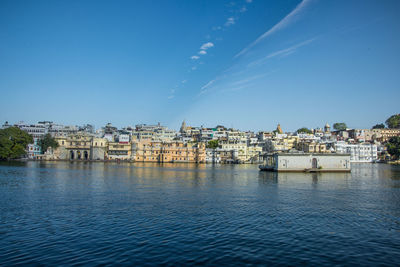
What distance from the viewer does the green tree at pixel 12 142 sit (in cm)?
9212

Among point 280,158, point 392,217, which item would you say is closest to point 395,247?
point 392,217

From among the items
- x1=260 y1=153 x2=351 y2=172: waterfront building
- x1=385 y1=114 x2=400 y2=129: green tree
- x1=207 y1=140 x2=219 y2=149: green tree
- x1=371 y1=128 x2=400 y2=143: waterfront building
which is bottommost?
x1=260 y1=153 x2=351 y2=172: waterfront building

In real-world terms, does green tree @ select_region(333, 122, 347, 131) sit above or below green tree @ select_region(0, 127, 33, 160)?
above

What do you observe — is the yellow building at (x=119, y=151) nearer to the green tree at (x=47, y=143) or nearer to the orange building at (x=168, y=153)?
the orange building at (x=168, y=153)

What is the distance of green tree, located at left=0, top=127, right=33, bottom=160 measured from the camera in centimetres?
9212

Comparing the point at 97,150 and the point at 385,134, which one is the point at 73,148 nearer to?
the point at 97,150

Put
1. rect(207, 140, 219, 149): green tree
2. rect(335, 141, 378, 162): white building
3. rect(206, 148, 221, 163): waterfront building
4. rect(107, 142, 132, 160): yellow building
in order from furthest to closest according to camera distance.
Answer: rect(335, 141, 378, 162): white building, rect(207, 140, 219, 149): green tree, rect(107, 142, 132, 160): yellow building, rect(206, 148, 221, 163): waterfront building

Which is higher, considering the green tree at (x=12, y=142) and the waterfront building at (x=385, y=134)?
the waterfront building at (x=385, y=134)

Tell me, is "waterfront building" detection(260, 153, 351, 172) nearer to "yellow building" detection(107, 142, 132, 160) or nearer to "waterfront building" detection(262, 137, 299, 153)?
"waterfront building" detection(262, 137, 299, 153)

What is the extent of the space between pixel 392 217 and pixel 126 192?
2156cm

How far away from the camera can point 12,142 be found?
9494 centimetres

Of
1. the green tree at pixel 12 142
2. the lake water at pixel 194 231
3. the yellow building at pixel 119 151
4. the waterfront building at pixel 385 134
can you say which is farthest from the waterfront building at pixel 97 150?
the waterfront building at pixel 385 134

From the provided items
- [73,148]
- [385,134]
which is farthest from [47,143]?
[385,134]

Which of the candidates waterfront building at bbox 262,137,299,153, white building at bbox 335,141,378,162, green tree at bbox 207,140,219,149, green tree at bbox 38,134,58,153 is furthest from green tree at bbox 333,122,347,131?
green tree at bbox 38,134,58,153
